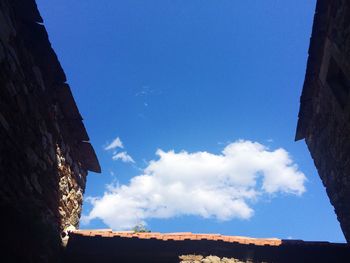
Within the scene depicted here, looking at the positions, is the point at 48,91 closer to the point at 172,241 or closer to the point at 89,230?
the point at 89,230

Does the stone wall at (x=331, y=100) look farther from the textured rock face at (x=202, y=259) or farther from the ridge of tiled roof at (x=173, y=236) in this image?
the textured rock face at (x=202, y=259)

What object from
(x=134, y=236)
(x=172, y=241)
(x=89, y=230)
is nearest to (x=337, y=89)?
(x=172, y=241)

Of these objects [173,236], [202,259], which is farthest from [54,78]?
[202,259]

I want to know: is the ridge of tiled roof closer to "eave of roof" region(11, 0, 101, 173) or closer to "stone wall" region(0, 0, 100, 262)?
"stone wall" region(0, 0, 100, 262)

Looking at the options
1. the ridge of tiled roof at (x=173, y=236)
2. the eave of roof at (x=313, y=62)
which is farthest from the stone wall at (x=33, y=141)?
the eave of roof at (x=313, y=62)

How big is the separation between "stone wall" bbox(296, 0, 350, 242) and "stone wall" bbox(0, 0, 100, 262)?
4.42m

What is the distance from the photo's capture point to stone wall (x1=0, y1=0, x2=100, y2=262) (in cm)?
356

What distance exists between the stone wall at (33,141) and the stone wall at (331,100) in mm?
4419

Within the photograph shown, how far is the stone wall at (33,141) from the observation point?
11.7ft

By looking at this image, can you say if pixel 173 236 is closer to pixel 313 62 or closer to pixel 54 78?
pixel 54 78

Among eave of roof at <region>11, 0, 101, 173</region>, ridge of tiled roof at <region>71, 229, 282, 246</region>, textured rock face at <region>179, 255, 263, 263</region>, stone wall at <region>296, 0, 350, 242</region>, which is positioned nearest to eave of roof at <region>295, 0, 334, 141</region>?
stone wall at <region>296, 0, 350, 242</region>

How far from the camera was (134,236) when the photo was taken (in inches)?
201

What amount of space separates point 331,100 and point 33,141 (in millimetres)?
5130

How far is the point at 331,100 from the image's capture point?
6.30m
